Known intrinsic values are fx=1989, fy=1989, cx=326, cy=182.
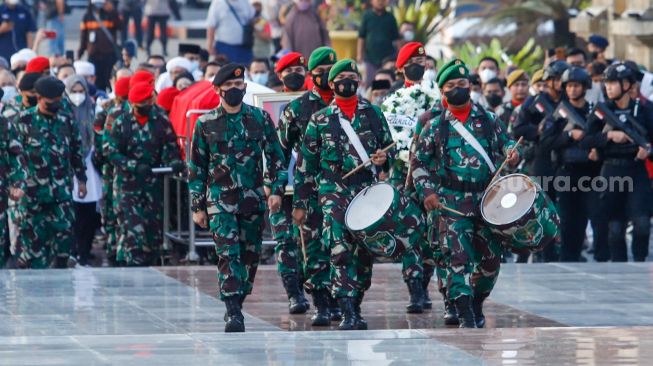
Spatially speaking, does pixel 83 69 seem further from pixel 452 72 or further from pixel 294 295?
pixel 452 72

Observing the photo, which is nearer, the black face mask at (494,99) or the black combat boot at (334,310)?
the black combat boot at (334,310)

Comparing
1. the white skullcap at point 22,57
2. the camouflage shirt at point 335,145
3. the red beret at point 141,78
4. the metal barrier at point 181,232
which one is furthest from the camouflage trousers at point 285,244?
the white skullcap at point 22,57

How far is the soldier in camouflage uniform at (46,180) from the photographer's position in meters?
19.0

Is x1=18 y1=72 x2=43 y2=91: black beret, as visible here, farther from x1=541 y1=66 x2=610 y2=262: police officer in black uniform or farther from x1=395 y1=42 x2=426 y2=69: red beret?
x1=541 y1=66 x2=610 y2=262: police officer in black uniform

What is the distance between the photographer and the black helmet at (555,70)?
65.2 feet

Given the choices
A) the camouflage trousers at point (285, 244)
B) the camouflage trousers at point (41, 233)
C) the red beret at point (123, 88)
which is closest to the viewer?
the camouflage trousers at point (285, 244)

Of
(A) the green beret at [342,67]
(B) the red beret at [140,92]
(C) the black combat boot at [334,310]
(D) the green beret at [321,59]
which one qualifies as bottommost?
(C) the black combat boot at [334,310]

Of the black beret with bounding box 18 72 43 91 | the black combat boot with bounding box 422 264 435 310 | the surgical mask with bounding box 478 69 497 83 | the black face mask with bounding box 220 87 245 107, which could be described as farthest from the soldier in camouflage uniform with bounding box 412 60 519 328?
the surgical mask with bounding box 478 69 497 83

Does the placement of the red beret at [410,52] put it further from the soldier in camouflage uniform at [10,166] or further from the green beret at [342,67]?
the soldier in camouflage uniform at [10,166]

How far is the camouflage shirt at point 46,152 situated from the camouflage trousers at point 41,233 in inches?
4.9

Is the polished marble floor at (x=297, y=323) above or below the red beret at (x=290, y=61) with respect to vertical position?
below

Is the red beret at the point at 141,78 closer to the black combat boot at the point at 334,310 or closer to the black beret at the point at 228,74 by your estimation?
the black combat boot at the point at 334,310

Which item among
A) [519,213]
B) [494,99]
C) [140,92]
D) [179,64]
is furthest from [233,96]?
[179,64]

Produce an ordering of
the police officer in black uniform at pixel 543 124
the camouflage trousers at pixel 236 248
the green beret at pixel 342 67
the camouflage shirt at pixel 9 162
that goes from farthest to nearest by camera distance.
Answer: the police officer in black uniform at pixel 543 124
the camouflage shirt at pixel 9 162
the green beret at pixel 342 67
the camouflage trousers at pixel 236 248
